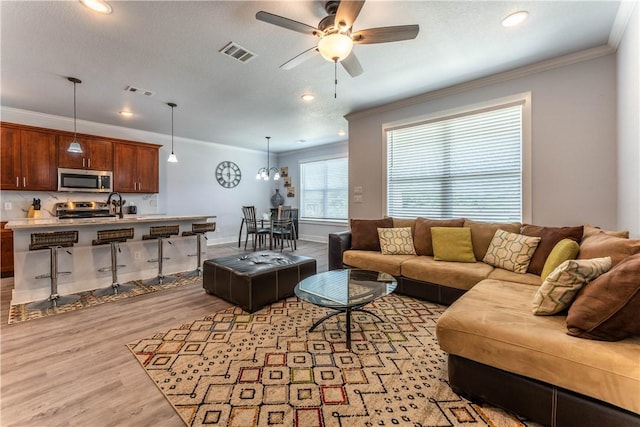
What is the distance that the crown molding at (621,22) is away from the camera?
212 cm

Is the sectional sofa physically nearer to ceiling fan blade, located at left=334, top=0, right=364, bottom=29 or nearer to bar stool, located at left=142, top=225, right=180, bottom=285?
ceiling fan blade, located at left=334, top=0, right=364, bottom=29

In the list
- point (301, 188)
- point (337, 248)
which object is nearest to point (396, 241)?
point (337, 248)

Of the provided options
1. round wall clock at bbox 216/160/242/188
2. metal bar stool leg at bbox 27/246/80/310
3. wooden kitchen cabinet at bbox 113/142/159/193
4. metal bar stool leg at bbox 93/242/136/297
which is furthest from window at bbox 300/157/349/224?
metal bar stool leg at bbox 27/246/80/310

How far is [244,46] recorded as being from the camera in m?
2.68

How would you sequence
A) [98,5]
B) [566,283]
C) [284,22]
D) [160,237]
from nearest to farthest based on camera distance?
1. [566,283]
2. [284,22]
3. [98,5]
4. [160,237]

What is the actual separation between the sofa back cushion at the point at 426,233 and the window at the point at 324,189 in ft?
11.8

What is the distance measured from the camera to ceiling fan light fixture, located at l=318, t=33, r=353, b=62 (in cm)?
189

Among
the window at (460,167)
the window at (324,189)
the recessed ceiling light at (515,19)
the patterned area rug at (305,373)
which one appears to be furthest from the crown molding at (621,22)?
the window at (324,189)

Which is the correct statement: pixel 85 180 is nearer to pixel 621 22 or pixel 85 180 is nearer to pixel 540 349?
pixel 540 349

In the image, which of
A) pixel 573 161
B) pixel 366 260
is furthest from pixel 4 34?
pixel 573 161

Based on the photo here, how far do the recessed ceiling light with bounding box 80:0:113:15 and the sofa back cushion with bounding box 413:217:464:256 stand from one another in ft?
12.5

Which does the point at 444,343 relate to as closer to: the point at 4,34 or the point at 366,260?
the point at 366,260

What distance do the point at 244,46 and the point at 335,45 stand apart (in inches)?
49.1

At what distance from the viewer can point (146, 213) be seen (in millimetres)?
5906
